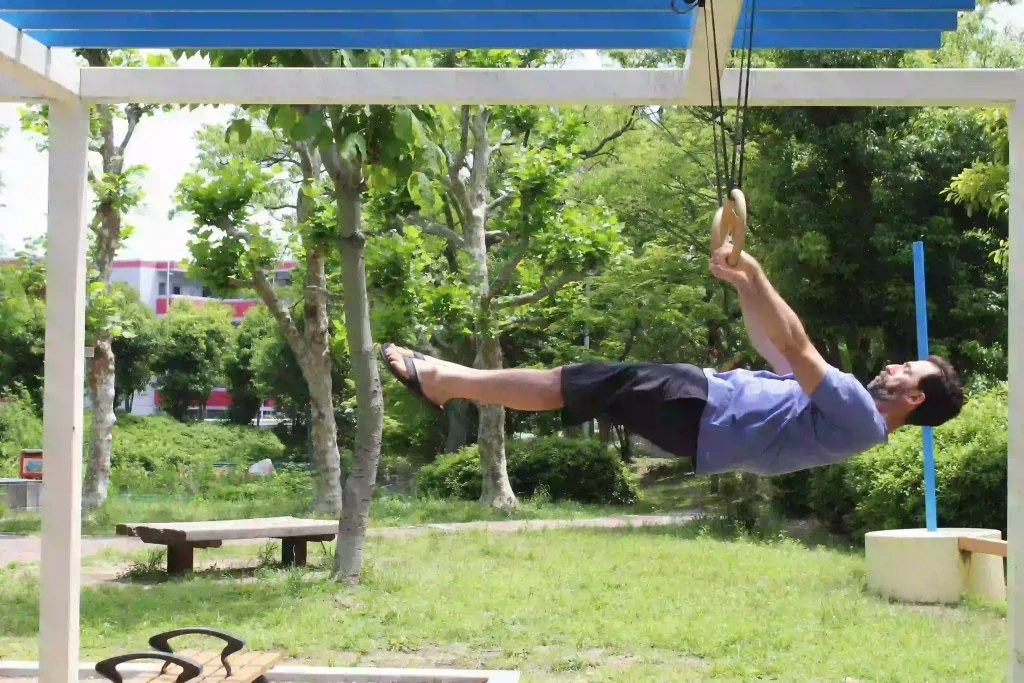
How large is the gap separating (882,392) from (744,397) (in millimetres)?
432

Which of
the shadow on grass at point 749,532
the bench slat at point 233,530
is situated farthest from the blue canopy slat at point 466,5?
the shadow on grass at point 749,532

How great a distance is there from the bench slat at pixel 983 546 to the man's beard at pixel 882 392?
4.87 m

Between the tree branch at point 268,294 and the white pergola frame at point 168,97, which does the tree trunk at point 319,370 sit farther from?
the white pergola frame at point 168,97

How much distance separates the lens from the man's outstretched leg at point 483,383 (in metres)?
3.23

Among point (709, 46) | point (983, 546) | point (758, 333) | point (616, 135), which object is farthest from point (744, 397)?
point (616, 135)

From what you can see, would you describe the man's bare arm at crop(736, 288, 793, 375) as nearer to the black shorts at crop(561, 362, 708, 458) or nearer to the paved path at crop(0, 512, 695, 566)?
the black shorts at crop(561, 362, 708, 458)

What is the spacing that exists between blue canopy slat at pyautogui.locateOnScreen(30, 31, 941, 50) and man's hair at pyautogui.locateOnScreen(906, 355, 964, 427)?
1.18 m

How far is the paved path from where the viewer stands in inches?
446

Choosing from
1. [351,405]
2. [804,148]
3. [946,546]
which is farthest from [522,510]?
[351,405]

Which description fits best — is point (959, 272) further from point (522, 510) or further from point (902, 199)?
point (522, 510)

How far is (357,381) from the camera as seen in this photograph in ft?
28.5

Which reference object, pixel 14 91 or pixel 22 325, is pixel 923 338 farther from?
pixel 22 325

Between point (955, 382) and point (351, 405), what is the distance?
79.1 ft

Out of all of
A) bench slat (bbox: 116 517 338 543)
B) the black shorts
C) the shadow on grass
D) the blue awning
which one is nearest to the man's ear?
the black shorts
